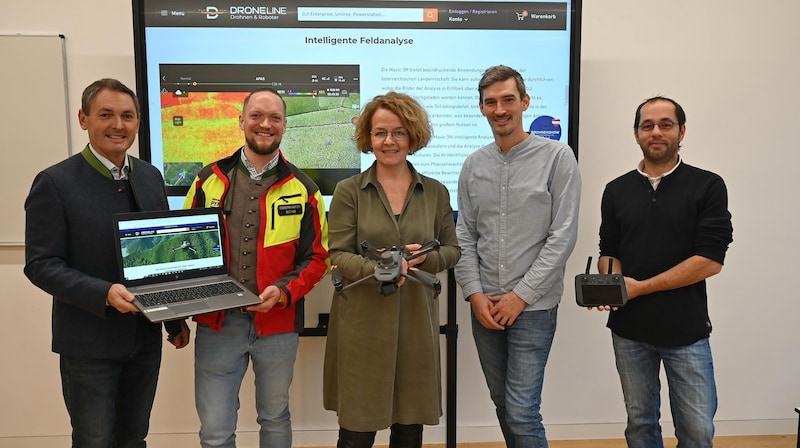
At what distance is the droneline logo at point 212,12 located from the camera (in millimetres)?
2525

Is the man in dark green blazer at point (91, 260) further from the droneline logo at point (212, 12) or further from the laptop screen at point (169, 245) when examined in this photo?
the droneline logo at point (212, 12)

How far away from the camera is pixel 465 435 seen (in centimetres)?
302

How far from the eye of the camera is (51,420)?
2896 millimetres

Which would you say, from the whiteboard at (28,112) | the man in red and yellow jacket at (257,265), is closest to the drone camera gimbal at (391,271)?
the man in red and yellow jacket at (257,265)

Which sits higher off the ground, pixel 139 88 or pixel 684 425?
pixel 139 88

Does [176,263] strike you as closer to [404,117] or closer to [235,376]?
[235,376]

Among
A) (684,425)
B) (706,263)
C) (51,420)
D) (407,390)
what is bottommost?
(51,420)

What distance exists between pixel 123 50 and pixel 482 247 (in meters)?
2.16

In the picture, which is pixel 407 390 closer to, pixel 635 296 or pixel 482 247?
pixel 482 247

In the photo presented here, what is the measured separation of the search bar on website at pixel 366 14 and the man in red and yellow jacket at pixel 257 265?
0.82 m

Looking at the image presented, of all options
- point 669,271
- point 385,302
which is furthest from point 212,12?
point 669,271

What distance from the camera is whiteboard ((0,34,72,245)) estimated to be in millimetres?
2670

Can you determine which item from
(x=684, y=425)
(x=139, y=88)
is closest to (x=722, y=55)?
(x=684, y=425)

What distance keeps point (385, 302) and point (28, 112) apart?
88.5 inches
